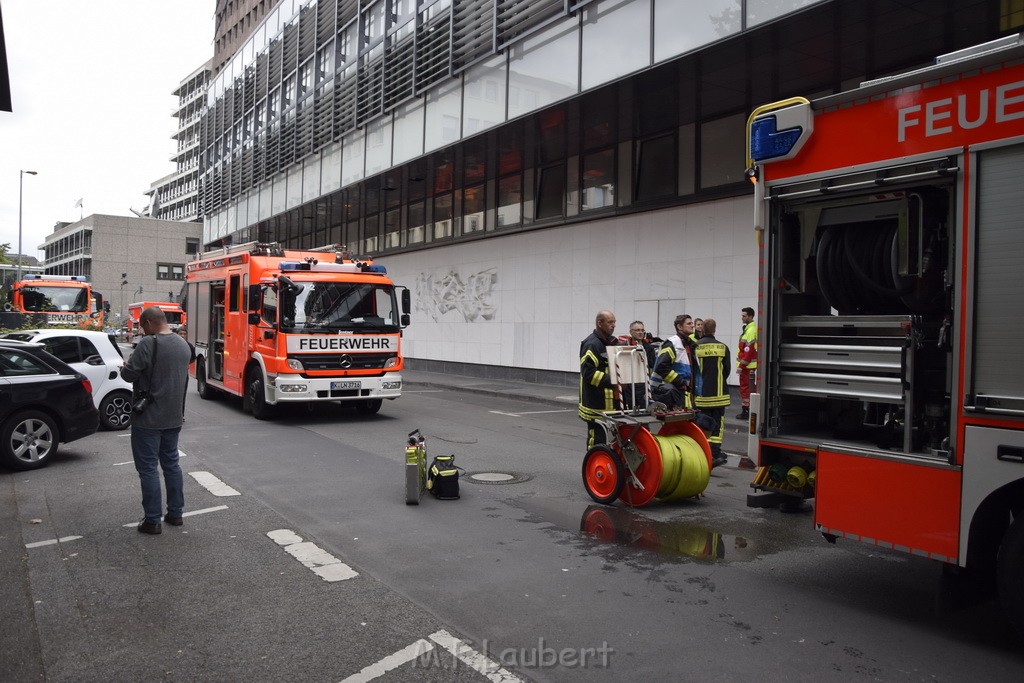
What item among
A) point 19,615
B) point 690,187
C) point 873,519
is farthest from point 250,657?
point 690,187

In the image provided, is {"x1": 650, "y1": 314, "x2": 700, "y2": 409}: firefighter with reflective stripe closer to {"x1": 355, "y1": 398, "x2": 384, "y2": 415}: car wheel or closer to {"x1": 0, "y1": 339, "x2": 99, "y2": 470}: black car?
{"x1": 355, "y1": 398, "x2": 384, "y2": 415}: car wheel

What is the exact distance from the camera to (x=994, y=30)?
37.6 feet

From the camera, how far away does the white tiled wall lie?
15781 mm

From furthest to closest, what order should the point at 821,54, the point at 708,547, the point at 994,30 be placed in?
1. the point at 821,54
2. the point at 994,30
3. the point at 708,547

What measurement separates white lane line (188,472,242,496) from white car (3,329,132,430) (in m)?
3.55

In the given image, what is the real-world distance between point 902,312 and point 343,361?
31.4 ft

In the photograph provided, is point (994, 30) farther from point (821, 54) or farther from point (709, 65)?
point (709, 65)

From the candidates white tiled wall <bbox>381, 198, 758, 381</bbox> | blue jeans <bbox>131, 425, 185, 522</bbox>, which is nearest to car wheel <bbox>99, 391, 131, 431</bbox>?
blue jeans <bbox>131, 425, 185, 522</bbox>

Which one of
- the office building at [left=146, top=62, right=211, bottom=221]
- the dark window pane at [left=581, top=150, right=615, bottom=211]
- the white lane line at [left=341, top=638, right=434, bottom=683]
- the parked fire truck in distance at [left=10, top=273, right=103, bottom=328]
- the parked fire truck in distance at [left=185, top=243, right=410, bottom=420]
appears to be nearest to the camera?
the white lane line at [left=341, top=638, right=434, bottom=683]

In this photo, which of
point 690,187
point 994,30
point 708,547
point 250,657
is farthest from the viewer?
point 690,187

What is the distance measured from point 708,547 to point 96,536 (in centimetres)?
487

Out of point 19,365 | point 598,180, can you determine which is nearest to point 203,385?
point 19,365

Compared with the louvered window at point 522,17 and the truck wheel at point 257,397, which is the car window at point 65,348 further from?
the louvered window at point 522,17

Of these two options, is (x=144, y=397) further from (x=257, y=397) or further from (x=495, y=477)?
(x=257, y=397)
